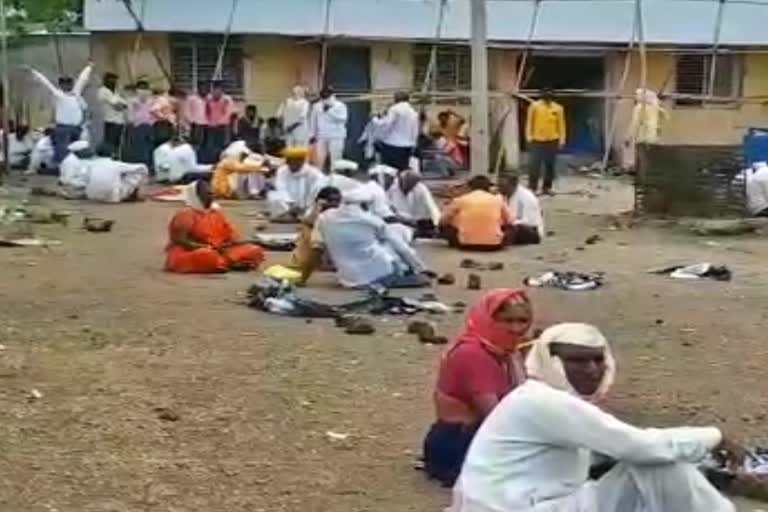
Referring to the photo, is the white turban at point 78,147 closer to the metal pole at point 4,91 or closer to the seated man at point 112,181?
the seated man at point 112,181

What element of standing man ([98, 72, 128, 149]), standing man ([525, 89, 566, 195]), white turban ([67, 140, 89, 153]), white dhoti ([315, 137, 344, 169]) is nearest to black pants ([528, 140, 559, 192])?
standing man ([525, 89, 566, 195])

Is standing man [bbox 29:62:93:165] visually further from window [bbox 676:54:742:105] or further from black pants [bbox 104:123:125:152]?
window [bbox 676:54:742:105]

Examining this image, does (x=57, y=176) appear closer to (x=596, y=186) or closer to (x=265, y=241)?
(x=596, y=186)

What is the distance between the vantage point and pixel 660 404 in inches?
343

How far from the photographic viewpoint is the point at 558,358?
195 inches

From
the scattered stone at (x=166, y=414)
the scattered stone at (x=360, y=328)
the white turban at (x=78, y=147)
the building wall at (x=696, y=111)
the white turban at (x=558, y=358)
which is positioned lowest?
the scattered stone at (x=360, y=328)

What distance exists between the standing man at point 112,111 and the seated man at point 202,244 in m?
12.3

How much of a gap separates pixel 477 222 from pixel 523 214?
34.7 inches

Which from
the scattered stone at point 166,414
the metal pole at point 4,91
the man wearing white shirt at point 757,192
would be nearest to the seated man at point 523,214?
the man wearing white shirt at point 757,192

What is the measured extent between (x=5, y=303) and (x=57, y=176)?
1234 cm

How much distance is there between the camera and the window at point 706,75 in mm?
27062

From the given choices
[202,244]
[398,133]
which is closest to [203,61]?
[398,133]

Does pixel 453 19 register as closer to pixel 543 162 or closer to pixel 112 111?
pixel 543 162

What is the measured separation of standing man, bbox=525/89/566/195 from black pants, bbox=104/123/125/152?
6.75m
